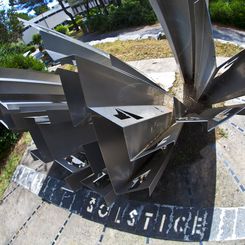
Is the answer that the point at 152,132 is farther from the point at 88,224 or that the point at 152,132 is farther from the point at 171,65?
the point at 171,65

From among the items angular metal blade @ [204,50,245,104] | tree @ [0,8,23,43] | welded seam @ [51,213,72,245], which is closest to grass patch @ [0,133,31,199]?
welded seam @ [51,213,72,245]

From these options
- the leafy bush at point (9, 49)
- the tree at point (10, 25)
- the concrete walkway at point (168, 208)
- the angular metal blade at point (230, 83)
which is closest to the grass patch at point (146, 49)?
the concrete walkway at point (168, 208)

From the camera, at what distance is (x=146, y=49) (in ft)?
41.6

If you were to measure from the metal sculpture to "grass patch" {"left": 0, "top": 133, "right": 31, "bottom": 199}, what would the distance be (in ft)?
10.6

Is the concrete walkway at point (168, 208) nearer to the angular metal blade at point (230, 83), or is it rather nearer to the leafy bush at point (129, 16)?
the angular metal blade at point (230, 83)

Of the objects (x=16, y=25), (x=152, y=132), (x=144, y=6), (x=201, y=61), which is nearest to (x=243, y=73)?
(x=201, y=61)

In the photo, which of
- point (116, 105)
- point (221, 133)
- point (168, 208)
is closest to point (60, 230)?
point (168, 208)

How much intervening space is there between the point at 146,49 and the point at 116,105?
849 cm

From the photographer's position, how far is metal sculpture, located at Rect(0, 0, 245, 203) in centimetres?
439

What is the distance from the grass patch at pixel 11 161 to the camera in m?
9.09

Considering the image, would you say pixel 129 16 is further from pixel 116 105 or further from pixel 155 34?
pixel 116 105

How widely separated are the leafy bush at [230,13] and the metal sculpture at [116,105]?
1052cm

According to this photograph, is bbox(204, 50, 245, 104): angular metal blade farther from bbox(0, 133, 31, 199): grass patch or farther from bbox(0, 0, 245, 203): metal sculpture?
bbox(0, 133, 31, 199): grass patch

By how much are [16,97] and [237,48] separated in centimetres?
830
